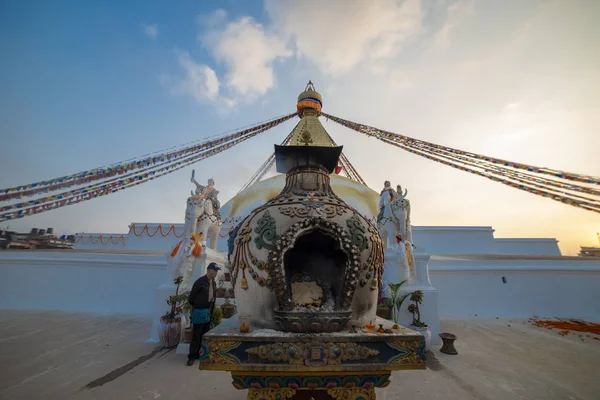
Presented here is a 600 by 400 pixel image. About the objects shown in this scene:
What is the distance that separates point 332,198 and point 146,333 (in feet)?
20.1

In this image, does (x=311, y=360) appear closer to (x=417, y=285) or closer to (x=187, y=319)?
(x=187, y=319)

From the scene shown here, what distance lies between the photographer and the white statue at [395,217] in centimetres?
720

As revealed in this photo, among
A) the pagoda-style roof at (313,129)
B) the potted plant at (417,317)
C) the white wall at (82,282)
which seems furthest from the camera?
the pagoda-style roof at (313,129)

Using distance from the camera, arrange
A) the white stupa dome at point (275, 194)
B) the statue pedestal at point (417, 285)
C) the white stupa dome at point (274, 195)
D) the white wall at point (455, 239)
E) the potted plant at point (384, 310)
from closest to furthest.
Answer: the potted plant at point (384, 310), the statue pedestal at point (417, 285), the white wall at point (455, 239), the white stupa dome at point (274, 195), the white stupa dome at point (275, 194)

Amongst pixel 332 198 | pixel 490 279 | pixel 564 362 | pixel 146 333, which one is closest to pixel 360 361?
Answer: pixel 332 198

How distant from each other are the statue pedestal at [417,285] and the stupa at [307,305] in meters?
3.93

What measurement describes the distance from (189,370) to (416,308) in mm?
4772

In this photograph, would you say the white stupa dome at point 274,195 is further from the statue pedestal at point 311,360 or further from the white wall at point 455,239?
the statue pedestal at point 311,360

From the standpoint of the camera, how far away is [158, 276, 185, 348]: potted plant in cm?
508

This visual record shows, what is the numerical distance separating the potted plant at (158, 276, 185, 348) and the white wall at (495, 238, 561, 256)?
60.4 feet

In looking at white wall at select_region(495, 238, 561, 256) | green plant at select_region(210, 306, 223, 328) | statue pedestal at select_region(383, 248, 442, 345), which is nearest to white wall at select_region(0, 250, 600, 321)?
statue pedestal at select_region(383, 248, 442, 345)

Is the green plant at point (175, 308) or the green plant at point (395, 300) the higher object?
the green plant at point (395, 300)

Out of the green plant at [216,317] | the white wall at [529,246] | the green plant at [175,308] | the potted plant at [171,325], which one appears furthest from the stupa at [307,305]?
the white wall at [529,246]

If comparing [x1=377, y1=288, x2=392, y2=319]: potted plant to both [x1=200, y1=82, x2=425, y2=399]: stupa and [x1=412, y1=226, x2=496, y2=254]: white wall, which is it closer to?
[x1=200, y1=82, x2=425, y2=399]: stupa
